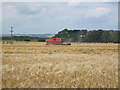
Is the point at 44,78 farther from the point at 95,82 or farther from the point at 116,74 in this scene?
the point at 116,74

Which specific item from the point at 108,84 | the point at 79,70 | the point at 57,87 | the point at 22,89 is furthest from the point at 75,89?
the point at 79,70

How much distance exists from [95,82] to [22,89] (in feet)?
8.72

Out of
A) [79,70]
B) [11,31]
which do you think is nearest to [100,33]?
[11,31]

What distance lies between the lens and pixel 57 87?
728 centimetres

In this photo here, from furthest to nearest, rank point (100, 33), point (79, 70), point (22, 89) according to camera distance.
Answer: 1. point (100, 33)
2. point (79, 70)
3. point (22, 89)

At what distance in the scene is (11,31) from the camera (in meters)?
95.8

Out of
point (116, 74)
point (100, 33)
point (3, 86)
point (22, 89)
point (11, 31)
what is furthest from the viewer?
point (100, 33)

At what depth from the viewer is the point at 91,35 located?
130625 mm

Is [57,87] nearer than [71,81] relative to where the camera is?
Yes

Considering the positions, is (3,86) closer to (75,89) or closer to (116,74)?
(75,89)

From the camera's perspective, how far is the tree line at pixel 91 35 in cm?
12156

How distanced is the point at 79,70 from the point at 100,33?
123 metres

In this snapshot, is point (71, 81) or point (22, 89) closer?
point (22, 89)

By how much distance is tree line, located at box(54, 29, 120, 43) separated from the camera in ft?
399
